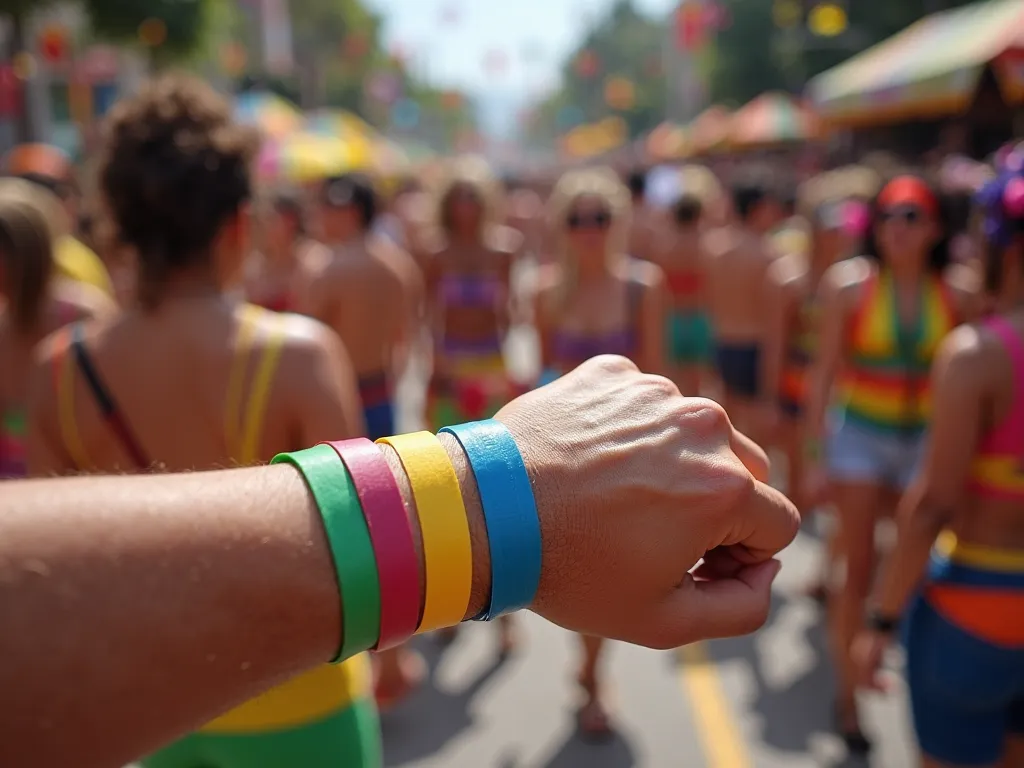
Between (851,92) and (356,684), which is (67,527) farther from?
(851,92)

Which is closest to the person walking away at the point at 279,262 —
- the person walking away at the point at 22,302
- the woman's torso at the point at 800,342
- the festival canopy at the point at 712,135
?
the person walking away at the point at 22,302

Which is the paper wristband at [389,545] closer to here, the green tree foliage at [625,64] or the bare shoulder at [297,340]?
the bare shoulder at [297,340]

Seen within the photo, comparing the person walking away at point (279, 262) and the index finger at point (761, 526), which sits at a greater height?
the index finger at point (761, 526)

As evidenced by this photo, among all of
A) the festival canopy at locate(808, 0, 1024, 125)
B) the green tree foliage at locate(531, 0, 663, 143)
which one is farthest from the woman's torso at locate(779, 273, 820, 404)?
the green tree foliage at locate(531, 0, 663, 143)

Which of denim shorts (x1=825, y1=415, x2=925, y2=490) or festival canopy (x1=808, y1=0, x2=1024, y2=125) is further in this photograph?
festival canopy (x1=808, y1=0, x2=1024, y2=125)

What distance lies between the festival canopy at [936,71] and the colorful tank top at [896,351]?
15.9 ft

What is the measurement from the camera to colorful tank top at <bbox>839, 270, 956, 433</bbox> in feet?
11.8

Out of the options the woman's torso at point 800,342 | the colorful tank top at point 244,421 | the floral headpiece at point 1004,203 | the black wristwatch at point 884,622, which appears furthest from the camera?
the woman's torso at point 800,342

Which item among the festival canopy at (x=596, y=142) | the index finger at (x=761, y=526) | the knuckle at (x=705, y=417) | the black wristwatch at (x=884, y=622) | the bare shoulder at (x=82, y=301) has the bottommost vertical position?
the festival canopy at (x=596, y=142)

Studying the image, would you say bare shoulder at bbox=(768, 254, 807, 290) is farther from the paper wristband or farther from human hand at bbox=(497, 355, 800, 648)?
the paper wristband

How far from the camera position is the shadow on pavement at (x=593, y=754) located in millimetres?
3451

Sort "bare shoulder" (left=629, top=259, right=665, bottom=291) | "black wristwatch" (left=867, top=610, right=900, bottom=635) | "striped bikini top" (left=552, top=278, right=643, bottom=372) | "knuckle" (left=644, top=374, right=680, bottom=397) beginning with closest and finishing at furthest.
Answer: "knuckle" (left=644, top=374, right=680, bottom=397) < "black wristwatch" (left=867, top=610, right=900, bottom=635) < "striped bikini top" (left=552, top=278, right=643, bottom=372) < "bare shoulder" (left=629, top=259, right=665, bottom=291)

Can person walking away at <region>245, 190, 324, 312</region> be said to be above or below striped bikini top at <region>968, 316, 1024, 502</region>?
below

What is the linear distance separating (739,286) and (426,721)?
160 inches
